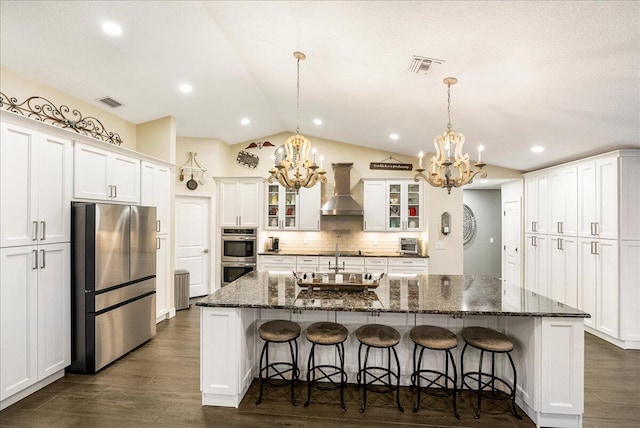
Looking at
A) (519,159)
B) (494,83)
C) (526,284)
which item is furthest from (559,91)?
(526,284)

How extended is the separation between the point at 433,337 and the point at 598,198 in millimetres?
3403

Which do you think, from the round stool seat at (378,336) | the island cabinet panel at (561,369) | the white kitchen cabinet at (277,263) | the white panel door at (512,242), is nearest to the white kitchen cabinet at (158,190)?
the white kitchen cabinet at (277,263)

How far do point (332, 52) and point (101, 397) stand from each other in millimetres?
3695

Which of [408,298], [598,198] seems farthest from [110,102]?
[598,198]

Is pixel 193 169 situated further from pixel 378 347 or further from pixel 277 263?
pixel 378 347

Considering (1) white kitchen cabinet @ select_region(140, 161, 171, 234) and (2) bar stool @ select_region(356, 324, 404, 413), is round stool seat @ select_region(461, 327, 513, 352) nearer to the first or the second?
(2) bar stool @ select_region(356, 324, 404, 413)

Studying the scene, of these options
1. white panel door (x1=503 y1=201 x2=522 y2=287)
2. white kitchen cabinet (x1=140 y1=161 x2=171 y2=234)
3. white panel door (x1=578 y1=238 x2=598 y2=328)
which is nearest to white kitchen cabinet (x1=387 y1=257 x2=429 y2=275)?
white panel door (x1=503 y1=201 x2=522 y2=287)

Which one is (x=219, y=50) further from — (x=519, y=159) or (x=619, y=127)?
(x=519, y=159)

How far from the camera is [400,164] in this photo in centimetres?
640

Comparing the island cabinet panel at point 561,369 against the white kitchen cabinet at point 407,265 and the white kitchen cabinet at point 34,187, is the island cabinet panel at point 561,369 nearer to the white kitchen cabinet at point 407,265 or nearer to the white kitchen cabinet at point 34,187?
the white kitchen cabinet at point 407,265

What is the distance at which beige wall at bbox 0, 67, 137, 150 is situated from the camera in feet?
10.4

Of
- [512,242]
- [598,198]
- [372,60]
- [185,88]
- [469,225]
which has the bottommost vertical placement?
[512,242]

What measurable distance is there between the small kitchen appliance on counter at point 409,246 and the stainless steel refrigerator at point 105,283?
175 inches

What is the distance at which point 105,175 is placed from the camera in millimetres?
3596
